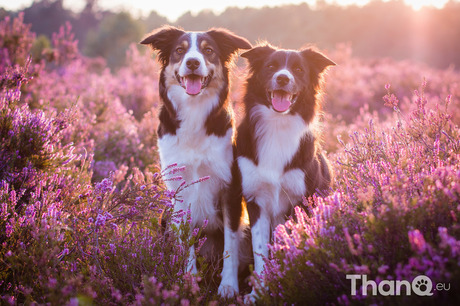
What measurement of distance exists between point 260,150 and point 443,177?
5.27 ft

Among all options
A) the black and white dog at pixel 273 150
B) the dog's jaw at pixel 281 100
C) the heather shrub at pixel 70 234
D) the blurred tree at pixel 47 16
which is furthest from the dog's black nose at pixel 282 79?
the blurred tree at pixel 47 16

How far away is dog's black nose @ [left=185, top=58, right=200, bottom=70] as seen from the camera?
3.36 m

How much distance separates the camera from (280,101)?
345 cm

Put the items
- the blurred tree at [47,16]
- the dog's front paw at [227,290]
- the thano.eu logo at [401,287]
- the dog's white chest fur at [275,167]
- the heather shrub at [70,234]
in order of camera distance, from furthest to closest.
A: the blurred tree at [47,16] → the dog's white chest fur at [275,167] → the dog's front paw at [227,290] → the heather shrub at [70,234] → the thano.eu logo at [401,287]

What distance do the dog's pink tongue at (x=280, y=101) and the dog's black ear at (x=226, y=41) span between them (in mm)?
761

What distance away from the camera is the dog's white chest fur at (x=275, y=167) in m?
3.27

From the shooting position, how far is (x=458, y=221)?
77.7 inches

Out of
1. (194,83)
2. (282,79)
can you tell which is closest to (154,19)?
(194,83)

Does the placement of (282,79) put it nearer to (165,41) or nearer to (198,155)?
(198,155)

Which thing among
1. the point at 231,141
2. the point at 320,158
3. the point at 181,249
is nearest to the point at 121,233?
the point at 181,249

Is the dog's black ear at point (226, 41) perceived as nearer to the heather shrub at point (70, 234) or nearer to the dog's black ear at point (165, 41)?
the dog's black ear at point (165, 41)

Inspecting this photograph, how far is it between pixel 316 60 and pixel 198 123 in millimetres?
1530

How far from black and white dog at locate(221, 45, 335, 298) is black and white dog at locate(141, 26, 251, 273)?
187mm

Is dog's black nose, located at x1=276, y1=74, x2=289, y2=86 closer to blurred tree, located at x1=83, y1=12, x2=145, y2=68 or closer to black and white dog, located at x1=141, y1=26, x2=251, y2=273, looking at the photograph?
black and white dog, located at x1=141, y1=26, x2=251, y2=273
